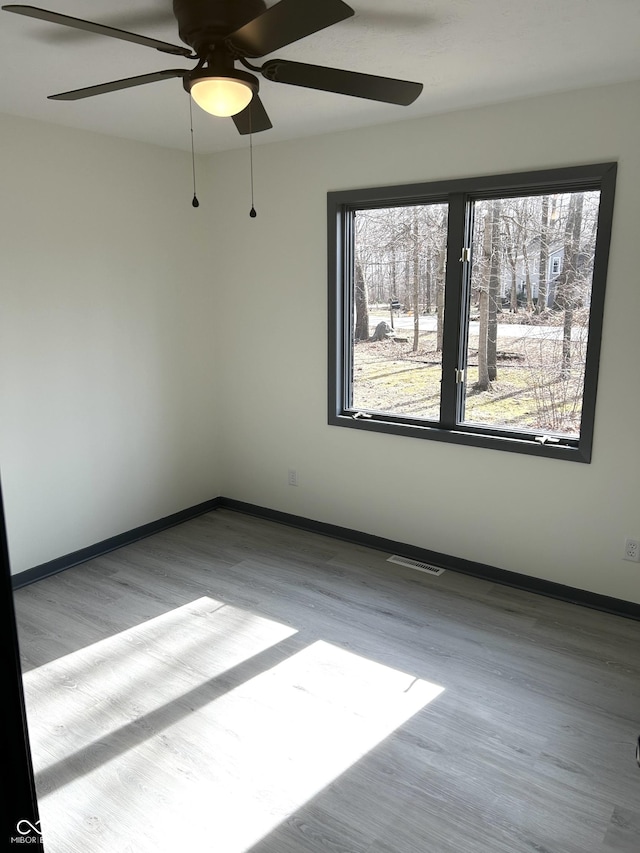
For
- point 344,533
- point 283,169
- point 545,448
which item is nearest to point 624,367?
point 545,448

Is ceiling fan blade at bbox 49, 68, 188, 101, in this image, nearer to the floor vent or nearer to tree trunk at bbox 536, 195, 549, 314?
tree trunk at bbox 536, 195, 549, 314

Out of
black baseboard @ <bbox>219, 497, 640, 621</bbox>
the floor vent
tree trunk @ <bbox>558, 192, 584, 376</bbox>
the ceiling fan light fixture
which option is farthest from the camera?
the floor vent

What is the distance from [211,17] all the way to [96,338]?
2.25 m

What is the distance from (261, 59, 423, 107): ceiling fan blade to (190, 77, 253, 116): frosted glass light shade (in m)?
0.10

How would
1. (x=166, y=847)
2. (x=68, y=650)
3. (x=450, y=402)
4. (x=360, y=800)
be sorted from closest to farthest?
(x=166, y=847)
(x=360, y=800)
(x=68, y=650)
(x=450, y=402)

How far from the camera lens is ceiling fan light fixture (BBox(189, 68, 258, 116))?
6.13ft

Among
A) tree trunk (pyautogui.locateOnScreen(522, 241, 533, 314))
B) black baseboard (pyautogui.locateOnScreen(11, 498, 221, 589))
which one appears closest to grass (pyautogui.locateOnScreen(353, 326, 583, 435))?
tree trunk (pyautogui.locateOnScreen(522, 241, 533, 314))

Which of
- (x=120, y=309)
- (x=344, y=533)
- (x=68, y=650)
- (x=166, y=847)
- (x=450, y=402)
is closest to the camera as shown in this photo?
(x=166, y=847)

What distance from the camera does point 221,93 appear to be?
1.90 meters

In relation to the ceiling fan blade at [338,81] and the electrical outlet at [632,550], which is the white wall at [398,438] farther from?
the ceiling fan blade at [338,81]

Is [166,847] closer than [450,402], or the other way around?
[166,847]

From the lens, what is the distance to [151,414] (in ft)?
13.8

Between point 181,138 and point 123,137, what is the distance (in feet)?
1.10

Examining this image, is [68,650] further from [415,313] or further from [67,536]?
[415,313]
